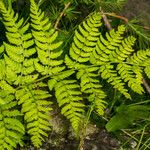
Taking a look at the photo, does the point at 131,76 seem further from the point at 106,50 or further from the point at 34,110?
the point at 34,110

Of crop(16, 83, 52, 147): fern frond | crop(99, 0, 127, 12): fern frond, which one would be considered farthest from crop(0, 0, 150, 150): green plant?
crop(99, 0, 127, 12): fern frond

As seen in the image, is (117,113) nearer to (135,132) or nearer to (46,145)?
(135,132)

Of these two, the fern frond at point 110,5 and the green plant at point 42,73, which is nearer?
the green plant at point 42,73

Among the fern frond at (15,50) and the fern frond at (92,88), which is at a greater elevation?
the fern frond at (15,50)

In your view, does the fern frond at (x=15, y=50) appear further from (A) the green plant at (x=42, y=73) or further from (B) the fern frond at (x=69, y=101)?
(B) the fern frond at (x=69, y=101)

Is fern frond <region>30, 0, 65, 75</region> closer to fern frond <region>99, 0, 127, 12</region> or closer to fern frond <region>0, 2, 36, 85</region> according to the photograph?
fern frond <region>0, 2, 36, 85</region>

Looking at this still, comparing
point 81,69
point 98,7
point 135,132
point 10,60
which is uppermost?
point 98,7

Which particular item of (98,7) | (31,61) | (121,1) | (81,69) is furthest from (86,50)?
(121,1)

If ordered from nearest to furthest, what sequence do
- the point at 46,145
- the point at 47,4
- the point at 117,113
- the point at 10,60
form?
the point at 10,60
the point at 46,145
the point at 117,113
the point at 47,4

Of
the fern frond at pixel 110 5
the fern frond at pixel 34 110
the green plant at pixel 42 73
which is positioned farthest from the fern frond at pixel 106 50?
the fern frond at pixel 110 5

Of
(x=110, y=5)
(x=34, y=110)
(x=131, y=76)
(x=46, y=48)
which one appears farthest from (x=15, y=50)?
(x=110, y=5)

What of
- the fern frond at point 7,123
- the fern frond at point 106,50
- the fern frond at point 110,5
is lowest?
→ the fern frond at point 7,123
